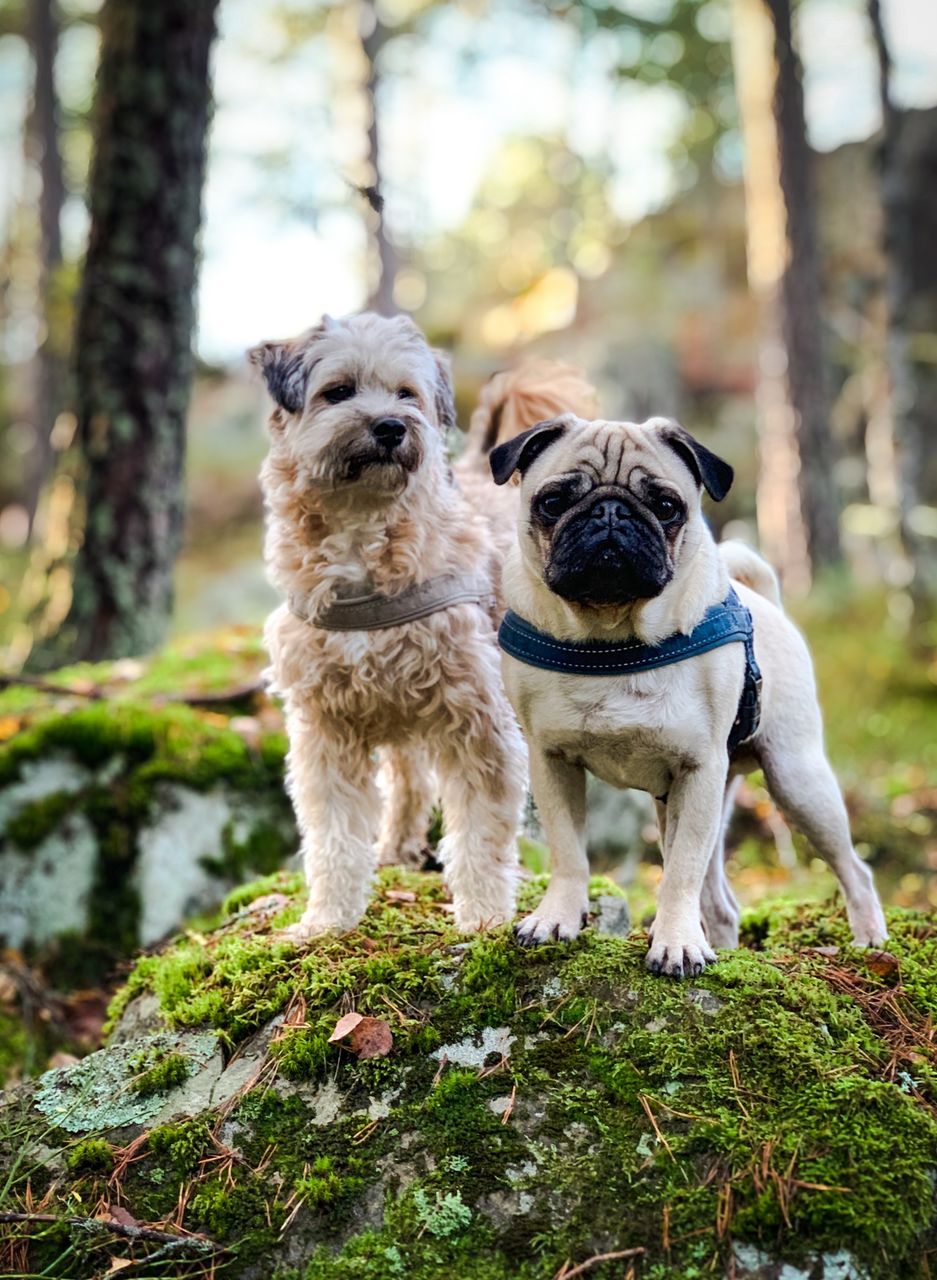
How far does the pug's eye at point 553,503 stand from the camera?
3203 millimetres

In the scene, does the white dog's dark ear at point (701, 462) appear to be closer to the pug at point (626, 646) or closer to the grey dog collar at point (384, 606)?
the pug at point (626, 646)

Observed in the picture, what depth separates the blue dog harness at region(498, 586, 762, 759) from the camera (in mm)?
3240

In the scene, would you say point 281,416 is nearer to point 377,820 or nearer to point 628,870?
point 377,820

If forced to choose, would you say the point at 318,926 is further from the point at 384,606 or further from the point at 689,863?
the point at 689,863

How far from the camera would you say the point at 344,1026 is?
10.6 feet

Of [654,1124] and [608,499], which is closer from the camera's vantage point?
[654,1124]

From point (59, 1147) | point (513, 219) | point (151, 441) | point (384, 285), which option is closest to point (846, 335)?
point (384, 285)

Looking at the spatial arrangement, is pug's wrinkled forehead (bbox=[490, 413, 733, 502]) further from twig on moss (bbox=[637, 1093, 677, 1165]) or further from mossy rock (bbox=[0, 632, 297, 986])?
mossy rock (bbox=[0, 632, 297, 986])

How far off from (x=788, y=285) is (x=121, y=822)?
12.1 metres

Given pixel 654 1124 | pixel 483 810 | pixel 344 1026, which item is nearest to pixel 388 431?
pixel 483 810

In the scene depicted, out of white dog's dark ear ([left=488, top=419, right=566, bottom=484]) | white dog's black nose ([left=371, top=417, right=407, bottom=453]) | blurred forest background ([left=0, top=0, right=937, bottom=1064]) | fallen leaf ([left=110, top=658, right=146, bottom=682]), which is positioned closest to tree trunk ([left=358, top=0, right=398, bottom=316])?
blurred forest background ([left=0, top=0, right=937, bottom=1064])

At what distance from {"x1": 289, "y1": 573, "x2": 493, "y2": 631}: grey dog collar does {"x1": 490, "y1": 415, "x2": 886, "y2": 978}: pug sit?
24.4 inches

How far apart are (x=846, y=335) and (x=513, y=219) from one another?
19623mm

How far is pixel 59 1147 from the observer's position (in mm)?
3076
